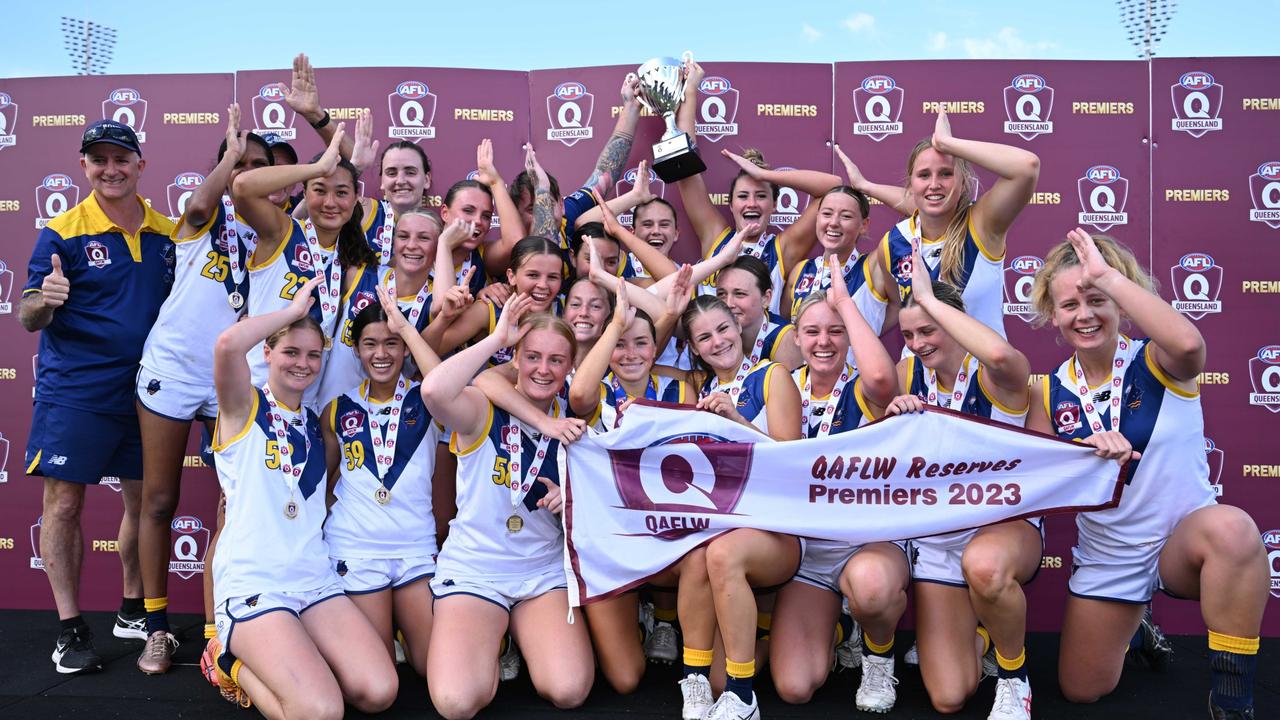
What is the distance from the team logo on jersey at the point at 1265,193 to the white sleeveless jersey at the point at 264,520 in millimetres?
5681

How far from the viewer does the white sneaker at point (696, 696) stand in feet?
12.0

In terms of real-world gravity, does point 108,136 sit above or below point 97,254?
above

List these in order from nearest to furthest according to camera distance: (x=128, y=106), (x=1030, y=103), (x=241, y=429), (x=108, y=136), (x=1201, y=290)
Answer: (x=241, y=429) < (x=108, y=136) < (x=1201, y=290) < (x=1030, y=103) < (x=128, y=106)

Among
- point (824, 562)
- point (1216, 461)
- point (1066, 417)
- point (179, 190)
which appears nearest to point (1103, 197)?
point (1216, 461)

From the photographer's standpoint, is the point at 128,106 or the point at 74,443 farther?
the point at 128,106

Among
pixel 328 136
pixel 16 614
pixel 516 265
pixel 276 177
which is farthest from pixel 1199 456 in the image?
pixel 16 614

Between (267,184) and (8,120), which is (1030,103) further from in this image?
(8,120)

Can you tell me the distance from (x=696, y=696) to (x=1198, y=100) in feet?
15.7

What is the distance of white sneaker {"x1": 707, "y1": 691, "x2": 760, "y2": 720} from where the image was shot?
3527 millimetres

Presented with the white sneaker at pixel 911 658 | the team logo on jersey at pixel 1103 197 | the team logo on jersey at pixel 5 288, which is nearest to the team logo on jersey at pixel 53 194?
the team logo on jersey at pixel 5 288

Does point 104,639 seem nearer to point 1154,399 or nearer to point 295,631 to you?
point 295,631

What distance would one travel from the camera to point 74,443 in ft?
14.9

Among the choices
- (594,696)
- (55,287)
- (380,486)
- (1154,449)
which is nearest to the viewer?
(1154,449)

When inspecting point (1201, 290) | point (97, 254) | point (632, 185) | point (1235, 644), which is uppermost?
point (632, 185)
